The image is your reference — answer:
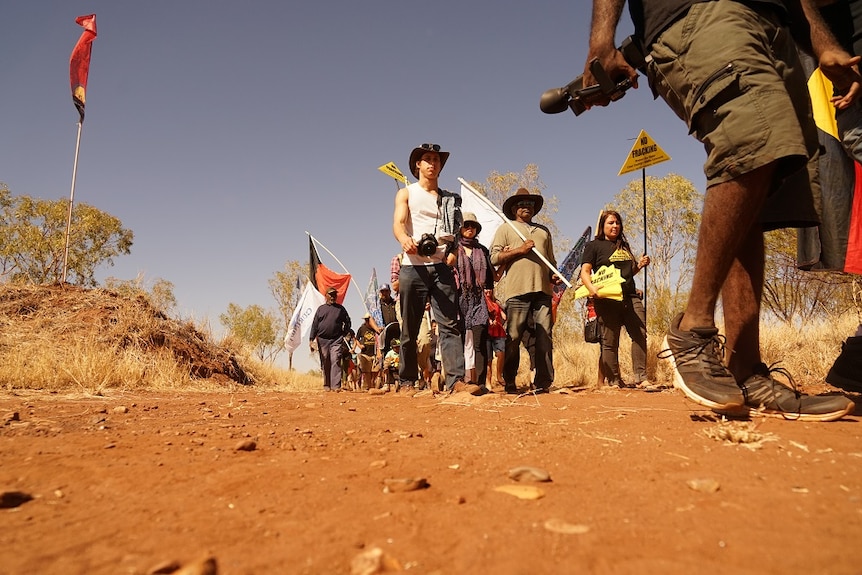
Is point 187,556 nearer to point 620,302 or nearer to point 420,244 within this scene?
point 420,244

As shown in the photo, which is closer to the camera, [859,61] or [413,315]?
[859,61]

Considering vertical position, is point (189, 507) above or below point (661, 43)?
below

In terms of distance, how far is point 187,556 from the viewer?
2.69 ft

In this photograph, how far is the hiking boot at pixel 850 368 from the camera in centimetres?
230

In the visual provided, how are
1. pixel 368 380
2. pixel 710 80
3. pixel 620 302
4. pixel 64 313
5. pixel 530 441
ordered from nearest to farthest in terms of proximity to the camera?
pixel 530 441 → pixel 710 80 → pixel 620 302 → pixel 64 313 → pixel 368 380

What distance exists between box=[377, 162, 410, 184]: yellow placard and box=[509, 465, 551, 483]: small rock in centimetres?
1127

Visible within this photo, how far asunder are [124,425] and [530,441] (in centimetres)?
164

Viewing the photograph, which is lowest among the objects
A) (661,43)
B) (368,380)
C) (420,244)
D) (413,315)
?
(368,380)

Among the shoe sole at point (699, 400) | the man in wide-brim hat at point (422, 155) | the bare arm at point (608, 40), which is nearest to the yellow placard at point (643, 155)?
the man in wide-brim hat at point (422, 155)

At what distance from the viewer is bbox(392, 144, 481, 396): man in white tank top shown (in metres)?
4.26

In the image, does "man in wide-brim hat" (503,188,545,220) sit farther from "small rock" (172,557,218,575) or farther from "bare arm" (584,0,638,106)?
"small rock" (172,557,218,575)

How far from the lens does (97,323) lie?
7.81m

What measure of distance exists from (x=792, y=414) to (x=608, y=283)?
3525 millimetres

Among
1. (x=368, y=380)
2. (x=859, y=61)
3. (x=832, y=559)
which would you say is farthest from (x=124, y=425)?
(x=368, y=380)
